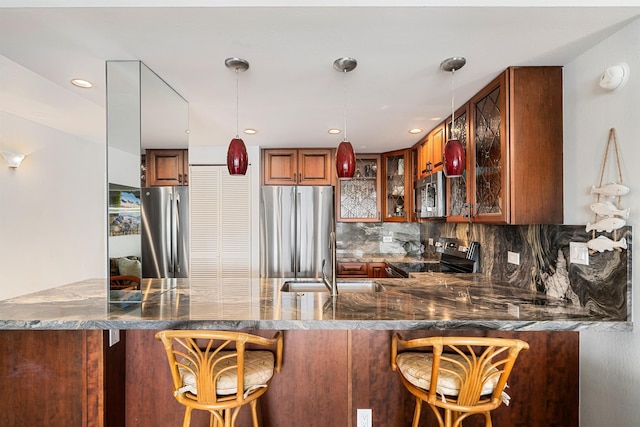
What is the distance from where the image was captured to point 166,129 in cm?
231

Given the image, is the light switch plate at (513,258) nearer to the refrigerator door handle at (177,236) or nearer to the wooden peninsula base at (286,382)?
the wooden peninsula base at (286,382)

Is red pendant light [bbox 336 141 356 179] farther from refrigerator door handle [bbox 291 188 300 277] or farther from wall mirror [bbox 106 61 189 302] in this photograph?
refrigerator door handle [bbox 291 188 300 277]

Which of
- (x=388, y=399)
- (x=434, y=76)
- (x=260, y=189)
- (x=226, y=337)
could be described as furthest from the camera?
(x=260, y=189)

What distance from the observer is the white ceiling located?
4.30ft

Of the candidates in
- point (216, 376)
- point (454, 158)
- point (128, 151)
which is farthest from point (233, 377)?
point (454, 158)

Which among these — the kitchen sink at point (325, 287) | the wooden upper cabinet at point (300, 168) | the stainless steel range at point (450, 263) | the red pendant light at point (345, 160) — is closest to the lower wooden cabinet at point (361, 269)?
the stainless steel range at point (450, 263)

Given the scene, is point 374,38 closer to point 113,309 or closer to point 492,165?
point 492,165

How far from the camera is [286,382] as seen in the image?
5.48ft

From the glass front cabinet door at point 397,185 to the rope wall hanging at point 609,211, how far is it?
7.27 ft

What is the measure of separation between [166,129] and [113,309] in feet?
4.23

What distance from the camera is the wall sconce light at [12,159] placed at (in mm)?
2818

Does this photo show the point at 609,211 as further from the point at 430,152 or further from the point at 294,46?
the point at 430,152

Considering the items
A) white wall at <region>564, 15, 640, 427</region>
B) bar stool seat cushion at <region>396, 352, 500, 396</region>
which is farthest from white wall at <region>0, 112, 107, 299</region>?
white wall at <region>564, 15, 640, 427</region>

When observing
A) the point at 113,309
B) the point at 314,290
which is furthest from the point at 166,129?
the point at 314,290
